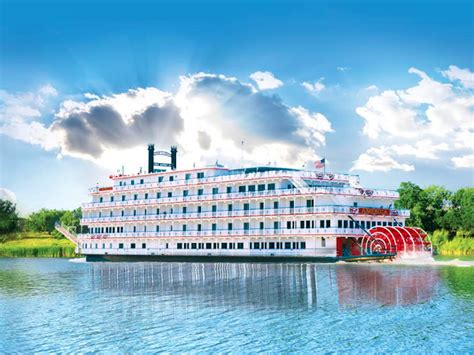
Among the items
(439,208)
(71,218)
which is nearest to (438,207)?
(439,208)

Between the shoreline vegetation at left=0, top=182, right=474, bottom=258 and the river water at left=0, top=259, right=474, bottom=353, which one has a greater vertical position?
the shoreline vegetation at left=0, top=182, right=474, bottom=258

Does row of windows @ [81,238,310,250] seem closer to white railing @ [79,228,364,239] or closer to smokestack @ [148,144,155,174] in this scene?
white railing @ [79,228,364,239]

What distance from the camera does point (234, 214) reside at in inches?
2336

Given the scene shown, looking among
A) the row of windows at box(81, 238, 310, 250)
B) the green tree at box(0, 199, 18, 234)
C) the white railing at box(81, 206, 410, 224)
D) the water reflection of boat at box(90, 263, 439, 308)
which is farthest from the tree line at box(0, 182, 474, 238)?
the green tree at box(0, 199, 18, 234)

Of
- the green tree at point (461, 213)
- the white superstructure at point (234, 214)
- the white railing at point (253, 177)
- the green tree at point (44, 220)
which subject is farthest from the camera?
the green tree at point (44, 220)

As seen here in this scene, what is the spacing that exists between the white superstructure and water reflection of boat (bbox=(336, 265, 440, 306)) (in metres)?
6.18

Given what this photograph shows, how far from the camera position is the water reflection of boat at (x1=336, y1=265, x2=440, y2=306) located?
2973 centimetres

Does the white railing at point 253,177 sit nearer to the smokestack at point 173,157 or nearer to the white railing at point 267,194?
the white railing at point 267,194

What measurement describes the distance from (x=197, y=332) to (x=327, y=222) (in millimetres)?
31627

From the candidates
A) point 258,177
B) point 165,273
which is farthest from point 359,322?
point 258,177

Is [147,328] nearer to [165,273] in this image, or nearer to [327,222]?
[165,273]

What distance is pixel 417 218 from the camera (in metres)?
82.6

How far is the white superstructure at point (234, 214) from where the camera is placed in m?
53.4

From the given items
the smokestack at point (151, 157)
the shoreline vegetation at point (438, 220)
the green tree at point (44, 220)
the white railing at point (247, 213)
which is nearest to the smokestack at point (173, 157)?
the smokestack at point (151, 157)
